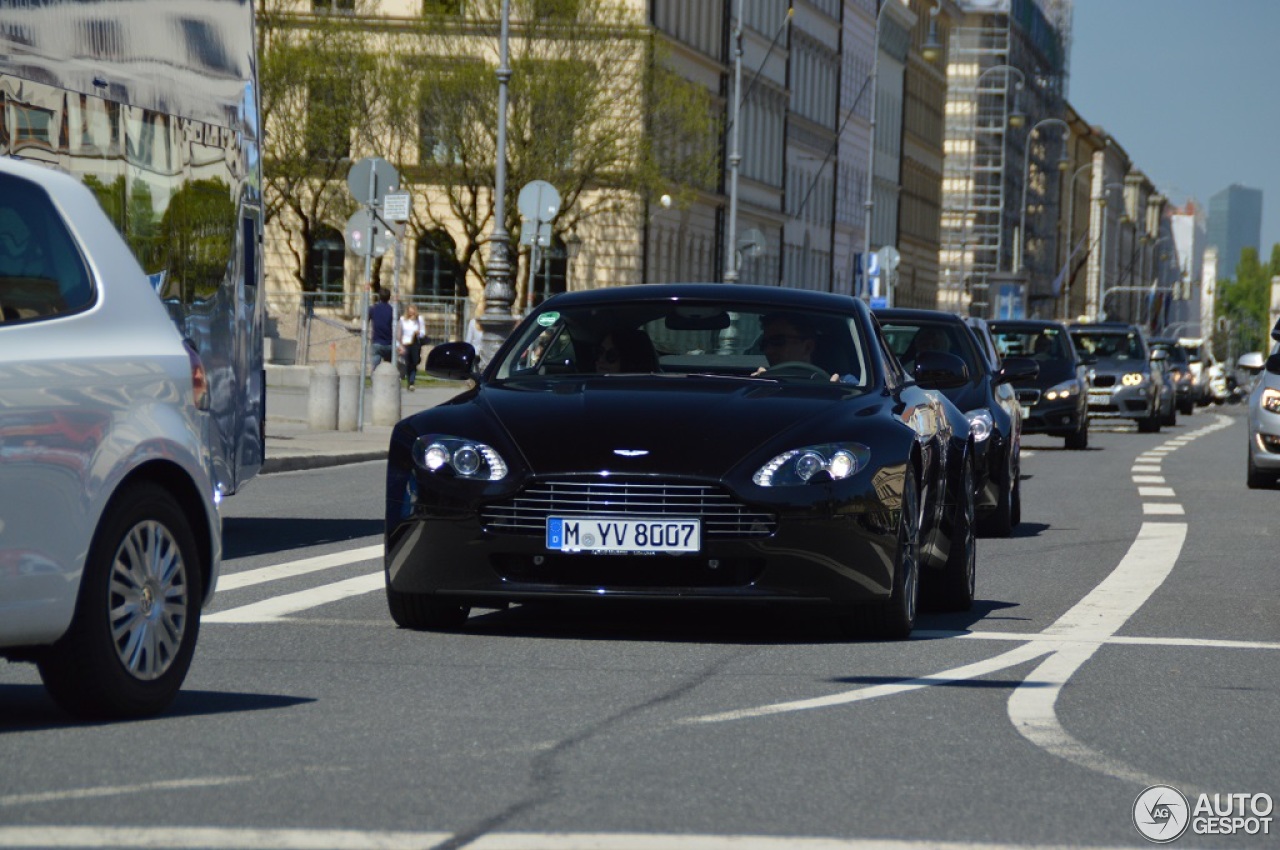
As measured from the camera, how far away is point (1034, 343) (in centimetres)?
3603

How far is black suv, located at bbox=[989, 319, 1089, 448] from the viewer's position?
34.3 meters

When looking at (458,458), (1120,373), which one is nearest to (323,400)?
(1120,373)

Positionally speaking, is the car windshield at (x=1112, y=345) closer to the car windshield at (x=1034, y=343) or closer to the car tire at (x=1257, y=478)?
the car windshield at (x=1034, y=343)

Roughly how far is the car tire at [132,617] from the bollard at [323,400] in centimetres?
2297

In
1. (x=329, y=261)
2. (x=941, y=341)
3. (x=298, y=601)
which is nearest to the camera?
(x=298, y=601)

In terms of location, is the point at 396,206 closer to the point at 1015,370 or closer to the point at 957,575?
the point at 1015,370

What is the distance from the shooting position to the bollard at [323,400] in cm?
3100

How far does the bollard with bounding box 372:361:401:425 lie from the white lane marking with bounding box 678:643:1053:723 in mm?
22745

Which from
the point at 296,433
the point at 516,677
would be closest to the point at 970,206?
the point at 296,433

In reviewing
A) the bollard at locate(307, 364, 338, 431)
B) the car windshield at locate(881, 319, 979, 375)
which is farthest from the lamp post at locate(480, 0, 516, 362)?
the car windshield at locate(881, 319, 979, 375)

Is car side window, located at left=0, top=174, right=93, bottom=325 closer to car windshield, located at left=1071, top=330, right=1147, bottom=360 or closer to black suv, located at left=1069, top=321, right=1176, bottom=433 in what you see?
black suv, located at left=1069, top=321, right=1176, bottom=433

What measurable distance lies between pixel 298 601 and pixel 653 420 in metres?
2.37

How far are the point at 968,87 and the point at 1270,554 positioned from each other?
13231 cm

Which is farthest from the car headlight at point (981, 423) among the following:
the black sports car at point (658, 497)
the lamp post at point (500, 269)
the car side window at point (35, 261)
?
the lamp post at point (500, 269)
